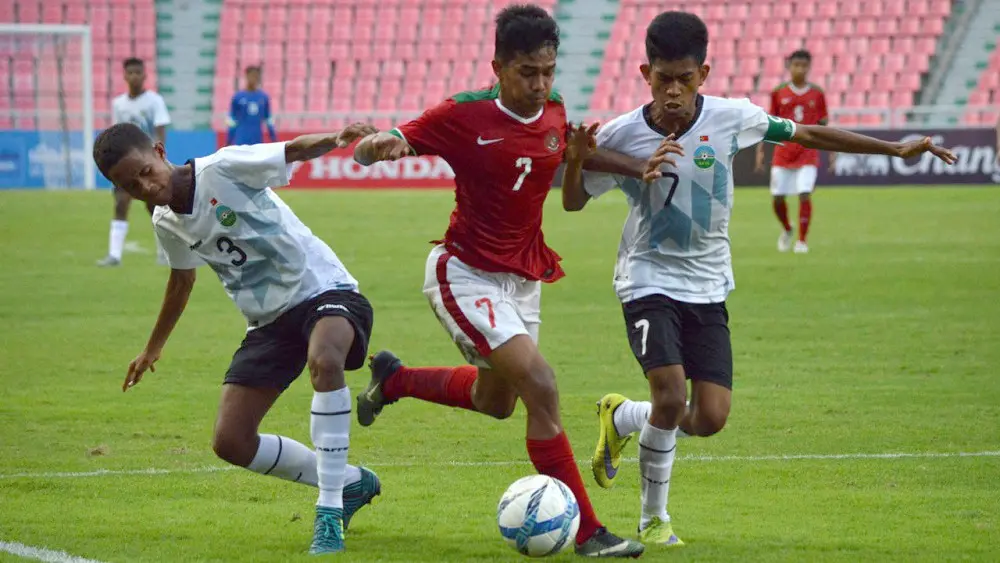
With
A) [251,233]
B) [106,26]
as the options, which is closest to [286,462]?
[251,233]

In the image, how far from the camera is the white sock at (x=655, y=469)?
5.78 metres

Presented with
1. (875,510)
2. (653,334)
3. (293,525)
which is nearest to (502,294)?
(653,334)

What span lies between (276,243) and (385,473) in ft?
5.48

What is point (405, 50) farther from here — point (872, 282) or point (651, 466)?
point (651, 466)

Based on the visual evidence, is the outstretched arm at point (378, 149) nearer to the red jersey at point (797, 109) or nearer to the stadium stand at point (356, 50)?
the red jersey at point (797, 109)

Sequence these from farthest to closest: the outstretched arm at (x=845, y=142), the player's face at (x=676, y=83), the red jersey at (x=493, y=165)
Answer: the outstretched arm at (x=845, y=142) < the player's face at (x=676, y=83) < the red jersey at (x=493, y=165)

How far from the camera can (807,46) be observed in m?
34.9

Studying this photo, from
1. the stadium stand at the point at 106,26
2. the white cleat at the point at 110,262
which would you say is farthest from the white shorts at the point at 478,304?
the stadium stand at the point at 106,26

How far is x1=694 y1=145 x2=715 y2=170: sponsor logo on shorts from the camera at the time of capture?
6.10 metres

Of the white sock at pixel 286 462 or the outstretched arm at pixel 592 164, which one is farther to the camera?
the white sock at pixel 286 462

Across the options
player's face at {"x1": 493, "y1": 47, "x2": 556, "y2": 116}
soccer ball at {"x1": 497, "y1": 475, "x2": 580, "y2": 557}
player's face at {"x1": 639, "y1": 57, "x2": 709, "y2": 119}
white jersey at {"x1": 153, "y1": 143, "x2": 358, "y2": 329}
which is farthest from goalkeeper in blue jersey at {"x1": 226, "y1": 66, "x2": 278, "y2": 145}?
soccer ball at {"x1": 497, "y1": 475, "x2": 580, "y2": 557}

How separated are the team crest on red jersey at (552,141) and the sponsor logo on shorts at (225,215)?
49.7 inches

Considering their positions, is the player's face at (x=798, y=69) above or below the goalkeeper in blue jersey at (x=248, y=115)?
above

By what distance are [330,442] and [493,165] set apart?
124 cm
